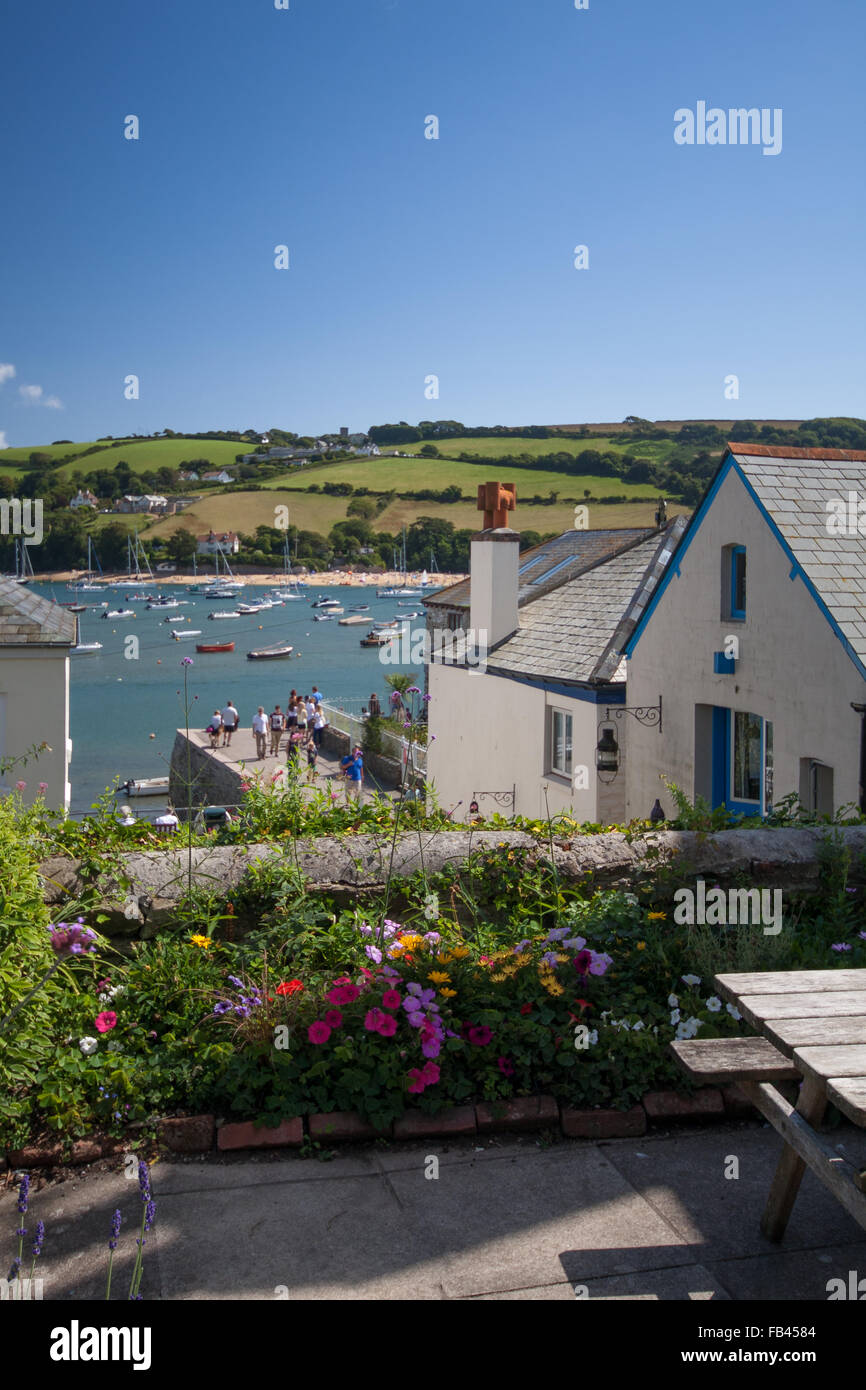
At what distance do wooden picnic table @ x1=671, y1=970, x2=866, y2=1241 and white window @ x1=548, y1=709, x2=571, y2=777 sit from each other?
54.2ft

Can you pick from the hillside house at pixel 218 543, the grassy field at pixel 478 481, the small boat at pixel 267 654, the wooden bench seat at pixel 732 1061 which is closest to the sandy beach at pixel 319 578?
the hillside house at pixel 218 543

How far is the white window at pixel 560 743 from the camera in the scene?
20328 mm

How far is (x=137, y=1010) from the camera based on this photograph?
4602 millimetres

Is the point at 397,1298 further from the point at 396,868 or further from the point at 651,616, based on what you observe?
the point at 651,616

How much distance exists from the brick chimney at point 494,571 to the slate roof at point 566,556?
1408 mm

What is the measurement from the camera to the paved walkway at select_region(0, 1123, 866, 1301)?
327cm

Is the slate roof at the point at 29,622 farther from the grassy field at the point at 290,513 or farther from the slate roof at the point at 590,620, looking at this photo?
the grassy field at the point at 290,513

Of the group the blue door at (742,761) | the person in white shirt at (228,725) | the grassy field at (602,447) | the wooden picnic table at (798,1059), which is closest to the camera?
the wooden picnic table at (798,1059)

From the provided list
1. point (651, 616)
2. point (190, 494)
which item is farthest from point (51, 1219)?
point (190, 494)

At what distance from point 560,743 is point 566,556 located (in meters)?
8.51

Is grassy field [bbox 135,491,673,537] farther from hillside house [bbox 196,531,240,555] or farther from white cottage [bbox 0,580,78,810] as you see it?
white cottage [bbox 0,580,78,810]

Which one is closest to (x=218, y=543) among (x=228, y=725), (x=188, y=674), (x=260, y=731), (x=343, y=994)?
(x=188, y=674)

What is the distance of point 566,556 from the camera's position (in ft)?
91.0
